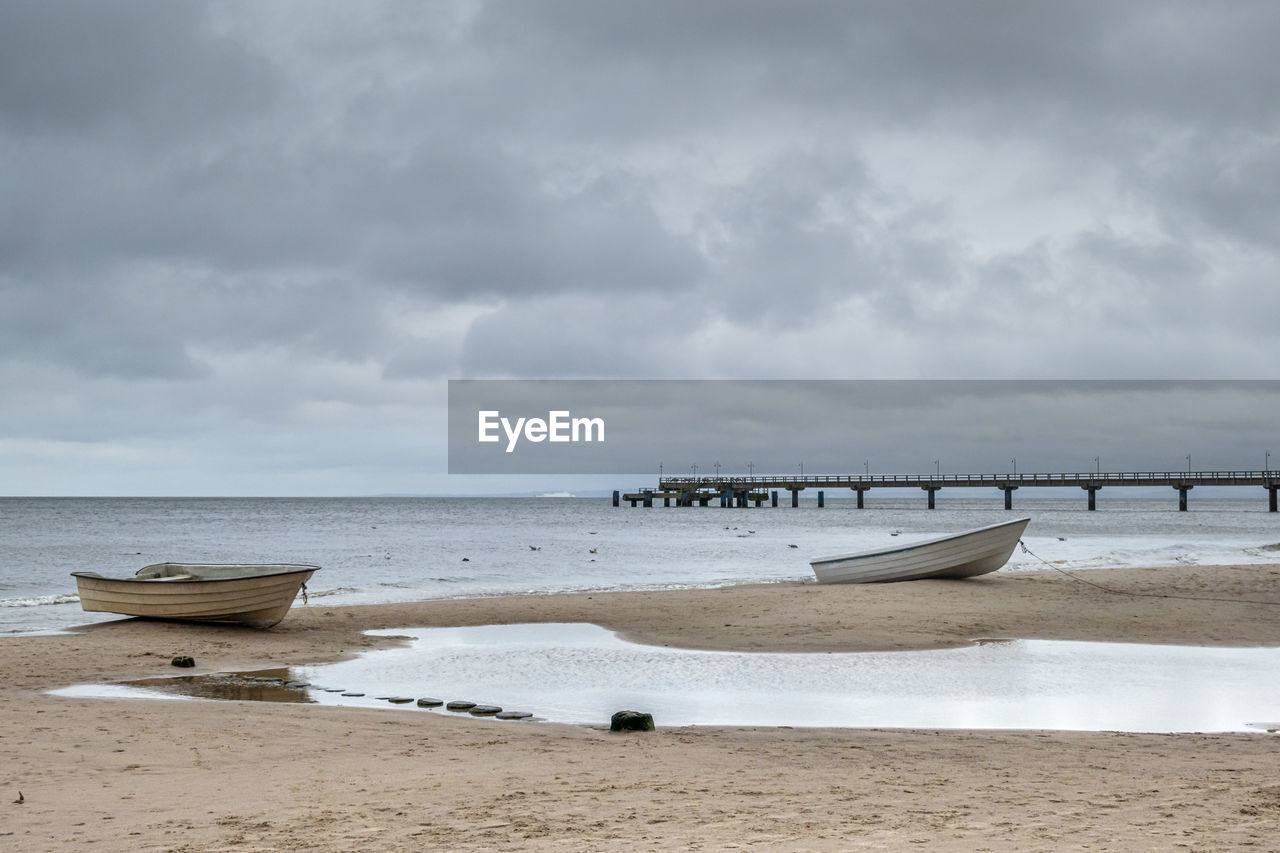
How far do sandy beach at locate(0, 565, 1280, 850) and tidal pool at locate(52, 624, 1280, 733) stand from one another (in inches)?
42.0

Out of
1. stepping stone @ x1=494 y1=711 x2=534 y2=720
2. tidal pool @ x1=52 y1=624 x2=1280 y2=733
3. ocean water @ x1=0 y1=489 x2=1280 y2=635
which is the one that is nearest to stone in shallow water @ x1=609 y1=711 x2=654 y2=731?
tidal pool @ x1=52 y1=624 x2=1280 y2=733

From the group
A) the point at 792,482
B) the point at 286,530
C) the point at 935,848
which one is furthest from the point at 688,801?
the point at 792,482

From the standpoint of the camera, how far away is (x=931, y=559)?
25906mm

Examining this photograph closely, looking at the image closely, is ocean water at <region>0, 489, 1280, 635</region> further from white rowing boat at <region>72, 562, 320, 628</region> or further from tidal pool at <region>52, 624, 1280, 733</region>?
tidal pool at <region>52, 624, 1280, 733</region>

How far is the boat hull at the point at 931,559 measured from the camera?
25922 millimetres

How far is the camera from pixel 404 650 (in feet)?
57.0

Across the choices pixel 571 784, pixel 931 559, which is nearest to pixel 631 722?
pixel 571 784

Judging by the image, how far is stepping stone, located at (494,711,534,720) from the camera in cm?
1126

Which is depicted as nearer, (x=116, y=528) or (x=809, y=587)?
(x=809, y=587)

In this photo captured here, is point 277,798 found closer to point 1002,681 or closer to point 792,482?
point 1002,681

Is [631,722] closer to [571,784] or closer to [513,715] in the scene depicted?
[513,715]

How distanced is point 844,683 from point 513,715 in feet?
15.1

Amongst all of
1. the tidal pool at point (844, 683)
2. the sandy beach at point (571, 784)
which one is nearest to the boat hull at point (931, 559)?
the tidal pool at point (844, 683)

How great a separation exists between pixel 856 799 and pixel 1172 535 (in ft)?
194
